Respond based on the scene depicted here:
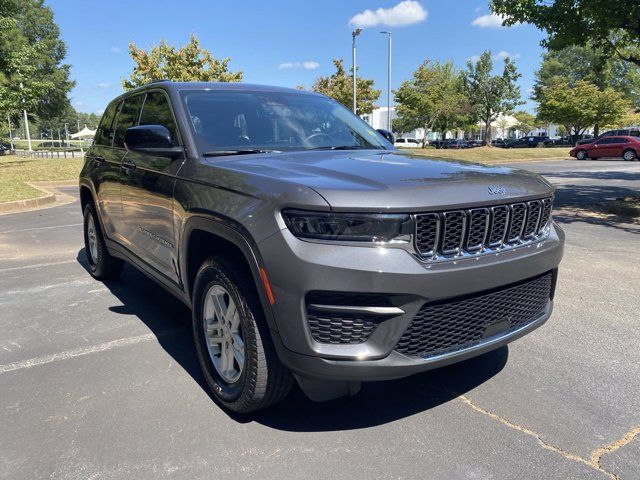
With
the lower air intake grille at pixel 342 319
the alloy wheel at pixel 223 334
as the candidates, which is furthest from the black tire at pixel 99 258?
the lower air intake grille at pixel 342 319

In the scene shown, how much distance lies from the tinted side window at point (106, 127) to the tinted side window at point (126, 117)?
0.75 ft

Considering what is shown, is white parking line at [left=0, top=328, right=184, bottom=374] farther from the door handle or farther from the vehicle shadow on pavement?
the door handle

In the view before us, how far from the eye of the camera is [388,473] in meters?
2.46

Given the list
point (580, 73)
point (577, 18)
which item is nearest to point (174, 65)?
point (577, 18)

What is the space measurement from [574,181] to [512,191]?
1750cm

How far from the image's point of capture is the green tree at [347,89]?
146 feet

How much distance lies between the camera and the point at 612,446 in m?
2.65

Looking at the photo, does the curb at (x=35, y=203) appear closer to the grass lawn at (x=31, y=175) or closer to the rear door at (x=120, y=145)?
the grass lawn at (x=31, y=175)

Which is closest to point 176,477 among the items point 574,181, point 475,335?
point 475,335

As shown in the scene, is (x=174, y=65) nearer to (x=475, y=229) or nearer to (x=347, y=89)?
(x=347, y=89)

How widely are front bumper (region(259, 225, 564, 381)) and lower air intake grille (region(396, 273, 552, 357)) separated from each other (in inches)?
2.2

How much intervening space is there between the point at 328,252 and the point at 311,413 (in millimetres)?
1202

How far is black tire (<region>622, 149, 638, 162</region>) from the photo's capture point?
32.0 meters

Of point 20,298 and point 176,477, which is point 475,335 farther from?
point 20,298
